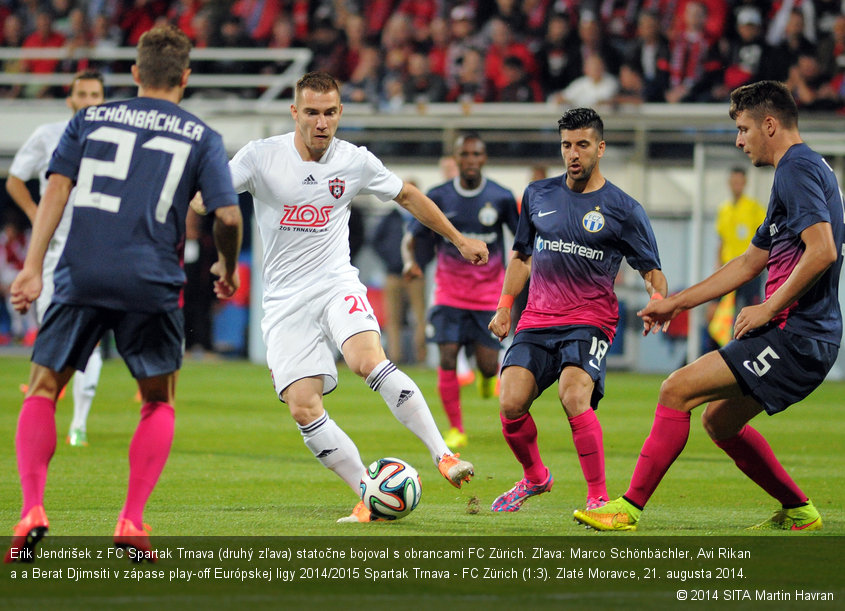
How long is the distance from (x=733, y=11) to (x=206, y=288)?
29.7ft

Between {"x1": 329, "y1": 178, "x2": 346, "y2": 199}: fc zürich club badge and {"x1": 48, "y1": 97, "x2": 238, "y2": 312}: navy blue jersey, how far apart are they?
164 centimetres

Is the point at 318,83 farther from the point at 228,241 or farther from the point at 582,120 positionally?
the point at 228,241

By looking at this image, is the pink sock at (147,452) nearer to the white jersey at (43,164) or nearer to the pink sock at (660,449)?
the pink sock at (660,449)

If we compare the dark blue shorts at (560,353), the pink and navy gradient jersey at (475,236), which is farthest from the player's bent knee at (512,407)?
the pink and navy gradient jersey at (475,236)

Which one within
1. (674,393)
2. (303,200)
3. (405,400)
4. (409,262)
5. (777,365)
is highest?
(303,200)

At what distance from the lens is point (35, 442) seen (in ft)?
16.5

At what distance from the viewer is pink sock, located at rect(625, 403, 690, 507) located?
19.9 ft

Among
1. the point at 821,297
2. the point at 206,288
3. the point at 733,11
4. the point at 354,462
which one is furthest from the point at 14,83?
the point at 821,297

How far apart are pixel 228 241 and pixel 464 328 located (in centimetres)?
570

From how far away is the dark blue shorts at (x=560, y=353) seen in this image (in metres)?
6.80

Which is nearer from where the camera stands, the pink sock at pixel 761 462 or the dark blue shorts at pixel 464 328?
the pink sock at pixel 761 462

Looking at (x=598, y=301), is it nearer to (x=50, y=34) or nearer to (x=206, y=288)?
(x=206, y=288)

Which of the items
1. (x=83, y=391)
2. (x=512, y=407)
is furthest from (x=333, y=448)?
(x=83, y=391)

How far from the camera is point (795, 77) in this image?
1739 centimetres
